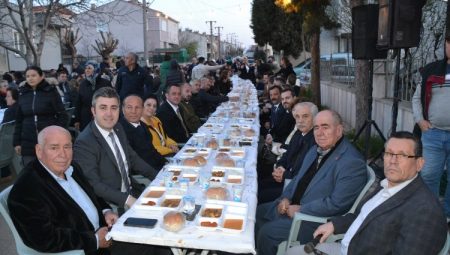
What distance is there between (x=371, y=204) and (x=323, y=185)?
2.09 feet

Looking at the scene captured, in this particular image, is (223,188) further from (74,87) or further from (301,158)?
(74,87)

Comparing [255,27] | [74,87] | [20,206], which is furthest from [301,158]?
[255,27]

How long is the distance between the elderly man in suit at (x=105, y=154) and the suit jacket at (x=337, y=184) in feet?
4.64

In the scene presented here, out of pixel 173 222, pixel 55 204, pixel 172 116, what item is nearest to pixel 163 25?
pixel 172 116

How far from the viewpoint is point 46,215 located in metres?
2.15

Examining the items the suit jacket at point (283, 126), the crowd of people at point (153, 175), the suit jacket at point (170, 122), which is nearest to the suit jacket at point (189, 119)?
the suit jacket at point (170, 122)

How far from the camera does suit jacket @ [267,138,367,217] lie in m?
2.75

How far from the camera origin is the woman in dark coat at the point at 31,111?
4.36m

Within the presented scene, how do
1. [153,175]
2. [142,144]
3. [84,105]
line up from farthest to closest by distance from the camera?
[84,105] → [142,144] → [153,175]

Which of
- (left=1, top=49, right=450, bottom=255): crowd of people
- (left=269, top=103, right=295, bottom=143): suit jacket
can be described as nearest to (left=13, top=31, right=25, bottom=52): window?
(left=1, top=49, right=450, bottom=255): crowd of people

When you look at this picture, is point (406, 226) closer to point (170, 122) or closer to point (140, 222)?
point (140, 222)

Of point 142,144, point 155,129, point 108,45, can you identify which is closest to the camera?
point 142,144

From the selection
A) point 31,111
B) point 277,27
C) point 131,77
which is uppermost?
point 277,27

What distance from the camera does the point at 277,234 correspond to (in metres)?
2.93
